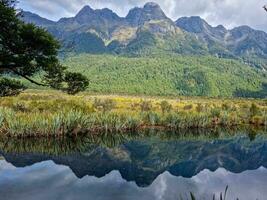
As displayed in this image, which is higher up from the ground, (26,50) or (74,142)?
(26,50)

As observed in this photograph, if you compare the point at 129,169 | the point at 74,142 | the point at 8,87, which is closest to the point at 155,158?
the point at 129,169

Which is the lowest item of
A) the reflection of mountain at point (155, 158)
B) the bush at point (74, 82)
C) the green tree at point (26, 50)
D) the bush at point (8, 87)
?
the reflection of mountain at point (155, 158)

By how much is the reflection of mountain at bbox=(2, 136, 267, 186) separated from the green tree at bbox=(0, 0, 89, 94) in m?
2.98

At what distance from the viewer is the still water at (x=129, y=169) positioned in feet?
33.0

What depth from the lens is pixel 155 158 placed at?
671 inches

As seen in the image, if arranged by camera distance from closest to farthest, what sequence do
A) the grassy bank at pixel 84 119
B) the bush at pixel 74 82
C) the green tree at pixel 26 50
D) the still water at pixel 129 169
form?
1. the still water at pixel 129 169
2. the green tree at pixel 26 50
3. the bush at pixel 74 82
4. the grassy bank at pixel 84 119

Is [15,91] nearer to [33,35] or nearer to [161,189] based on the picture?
[33,35]

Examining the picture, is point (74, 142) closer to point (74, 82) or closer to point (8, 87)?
point (74, 82)

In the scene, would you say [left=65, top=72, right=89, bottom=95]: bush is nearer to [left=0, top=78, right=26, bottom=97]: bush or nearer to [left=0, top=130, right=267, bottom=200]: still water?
[left=0, top=78, right=26, bottom=97]: bush

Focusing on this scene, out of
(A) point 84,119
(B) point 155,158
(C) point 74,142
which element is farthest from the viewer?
(A) point 84,119

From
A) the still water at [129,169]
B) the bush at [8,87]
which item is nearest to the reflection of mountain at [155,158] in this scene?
the still water at [129,169]

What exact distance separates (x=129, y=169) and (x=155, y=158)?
321cm

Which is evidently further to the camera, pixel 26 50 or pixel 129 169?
pixel 26 50

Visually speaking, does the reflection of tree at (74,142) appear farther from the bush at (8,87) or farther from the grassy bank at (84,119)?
the bush at (8,87)
